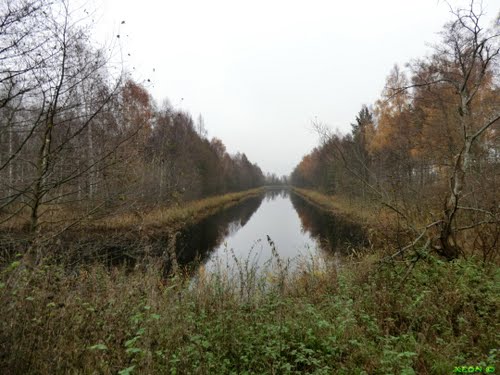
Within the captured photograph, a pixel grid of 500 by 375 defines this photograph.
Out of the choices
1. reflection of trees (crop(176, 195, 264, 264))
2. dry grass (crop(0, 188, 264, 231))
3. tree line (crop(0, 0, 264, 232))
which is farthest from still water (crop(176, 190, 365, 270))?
tree line (crop(0, 0, 264, 232))

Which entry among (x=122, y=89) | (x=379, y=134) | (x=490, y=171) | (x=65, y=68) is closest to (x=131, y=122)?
(x=122, y=89)

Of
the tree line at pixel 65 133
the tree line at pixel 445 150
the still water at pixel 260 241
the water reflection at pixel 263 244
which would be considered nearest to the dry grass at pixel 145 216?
the tree line at pixel 65 133

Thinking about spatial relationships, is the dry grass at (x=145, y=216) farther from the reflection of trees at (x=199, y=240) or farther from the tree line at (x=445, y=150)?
the tree line at (x=445, y=150)

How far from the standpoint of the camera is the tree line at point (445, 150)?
552 centimetres

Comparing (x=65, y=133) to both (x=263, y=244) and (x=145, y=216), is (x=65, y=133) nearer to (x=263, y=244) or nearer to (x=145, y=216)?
(x=145, y=216)

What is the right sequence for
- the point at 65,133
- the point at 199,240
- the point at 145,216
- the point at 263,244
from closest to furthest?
the point at 65,133
the point at 145,216
the point at 263,244
the point at 199,240

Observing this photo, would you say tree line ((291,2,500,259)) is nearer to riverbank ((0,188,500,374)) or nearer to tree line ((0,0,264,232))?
riverbank ((0,188,500,374))

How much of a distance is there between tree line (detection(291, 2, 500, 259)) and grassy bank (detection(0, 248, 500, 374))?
1.57m

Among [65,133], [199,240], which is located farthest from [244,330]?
[199,240]

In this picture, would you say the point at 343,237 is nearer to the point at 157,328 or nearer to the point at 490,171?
the point at 490,171

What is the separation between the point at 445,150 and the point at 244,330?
44.5ft

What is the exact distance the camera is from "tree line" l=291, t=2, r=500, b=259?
5.52 m

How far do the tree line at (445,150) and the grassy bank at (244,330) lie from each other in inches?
61.6

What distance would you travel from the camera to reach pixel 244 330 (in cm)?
352
